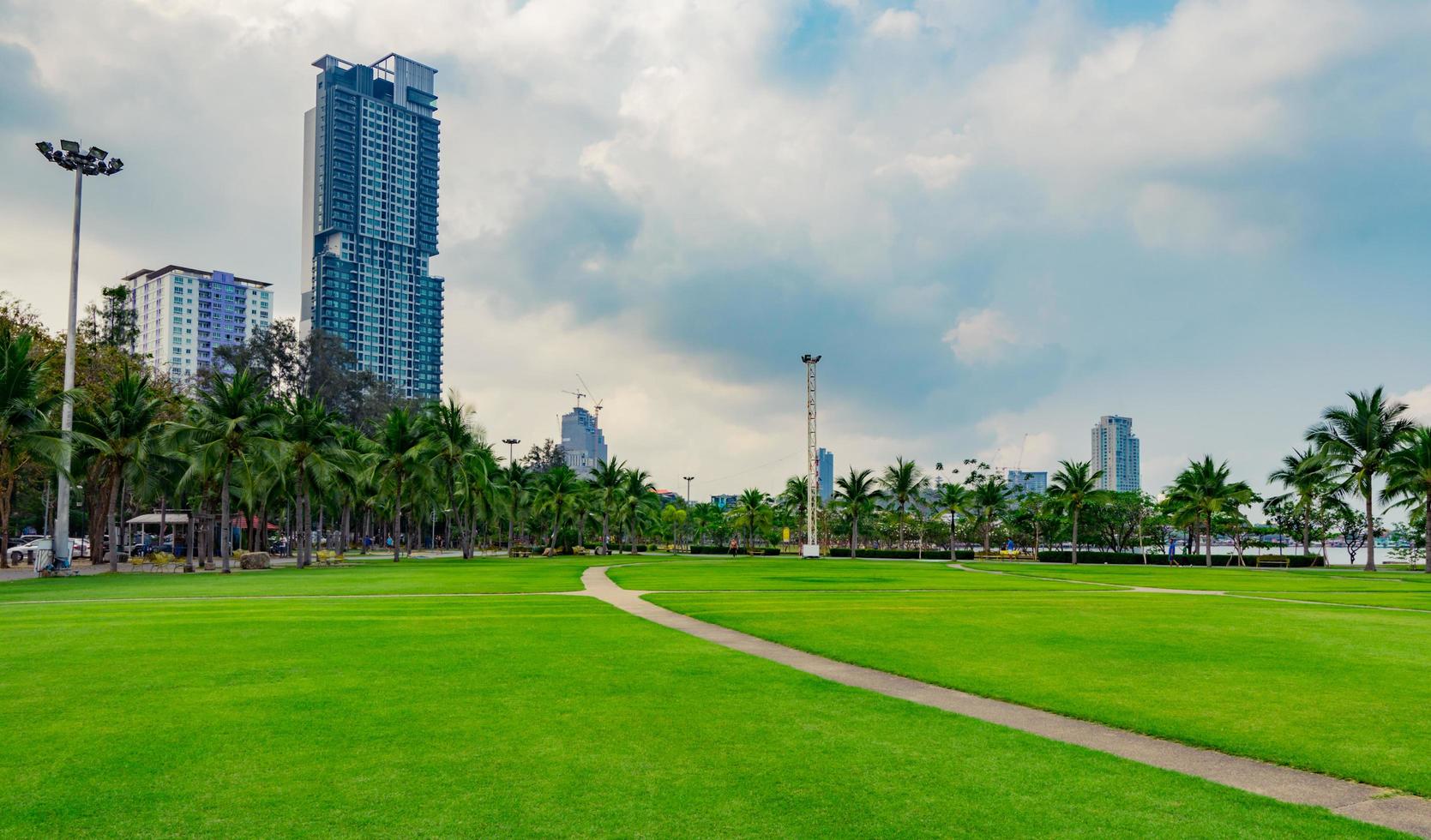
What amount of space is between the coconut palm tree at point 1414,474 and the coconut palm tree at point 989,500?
114 feet

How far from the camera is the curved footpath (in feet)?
22.1

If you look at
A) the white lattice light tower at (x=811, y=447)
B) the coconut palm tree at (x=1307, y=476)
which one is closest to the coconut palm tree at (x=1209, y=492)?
the coconut palm tree at (x=1307, y=476)

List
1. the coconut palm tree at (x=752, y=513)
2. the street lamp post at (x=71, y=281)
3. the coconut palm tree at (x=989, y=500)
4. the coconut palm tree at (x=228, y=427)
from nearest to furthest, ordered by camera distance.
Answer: the street lamp post at (x=71, y=281) → the coconut palm tree at (x=228, y=427) → the coconut palm tree at (x=989, y=500) → the coconut palm tree at (x=752, y=513)

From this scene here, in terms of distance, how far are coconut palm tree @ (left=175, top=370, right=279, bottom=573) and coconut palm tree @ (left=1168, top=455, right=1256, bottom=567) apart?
2875 inches

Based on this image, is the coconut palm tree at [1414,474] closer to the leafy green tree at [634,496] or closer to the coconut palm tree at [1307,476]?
the coconut palm tree at [1307,476]

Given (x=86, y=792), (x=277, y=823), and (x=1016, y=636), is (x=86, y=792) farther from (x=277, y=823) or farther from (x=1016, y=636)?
(x=1016, y=636)

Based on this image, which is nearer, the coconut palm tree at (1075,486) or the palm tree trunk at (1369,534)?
the palm tree trunk at (1369,534)

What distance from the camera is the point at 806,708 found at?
10.1 meters

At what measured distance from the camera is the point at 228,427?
44.8 metres

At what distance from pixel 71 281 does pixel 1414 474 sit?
79.1 meters

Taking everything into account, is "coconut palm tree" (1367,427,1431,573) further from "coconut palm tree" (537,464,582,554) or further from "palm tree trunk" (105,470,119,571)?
"palm tree trunk" (105,470,119,571)

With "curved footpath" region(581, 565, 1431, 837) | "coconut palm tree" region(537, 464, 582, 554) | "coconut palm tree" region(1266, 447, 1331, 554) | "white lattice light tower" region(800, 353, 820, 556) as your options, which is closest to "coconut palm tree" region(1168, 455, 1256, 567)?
"coconut palm tree" region(1266, 447, 1331, 554)

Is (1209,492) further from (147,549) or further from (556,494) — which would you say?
(147,549)

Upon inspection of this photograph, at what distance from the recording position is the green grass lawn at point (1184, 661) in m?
8.97
